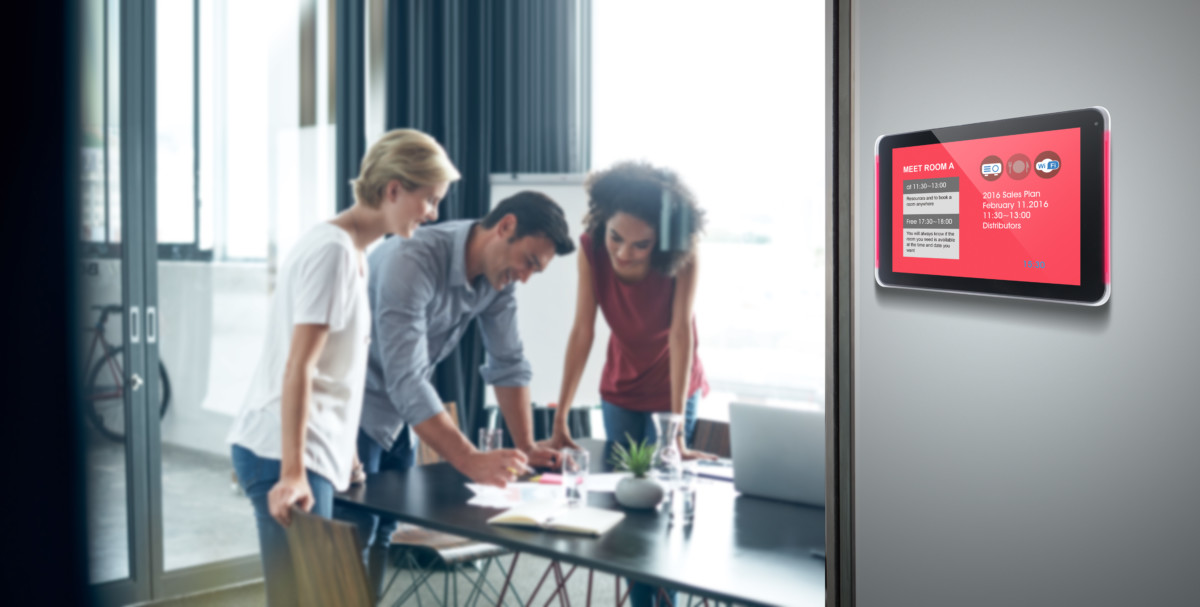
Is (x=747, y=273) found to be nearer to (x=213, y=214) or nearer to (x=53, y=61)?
(x=213, y=214)

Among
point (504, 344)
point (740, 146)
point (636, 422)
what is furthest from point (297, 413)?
point (740, 146)

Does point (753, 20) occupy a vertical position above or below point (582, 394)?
above

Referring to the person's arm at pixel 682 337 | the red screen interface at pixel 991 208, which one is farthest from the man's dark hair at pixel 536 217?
the red screen interface at pixel 991 208

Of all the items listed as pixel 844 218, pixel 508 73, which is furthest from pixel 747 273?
pixel 844 218

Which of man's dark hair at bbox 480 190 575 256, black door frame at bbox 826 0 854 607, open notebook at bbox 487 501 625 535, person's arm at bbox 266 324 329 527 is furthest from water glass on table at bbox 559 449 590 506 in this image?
black door frame at bbox 826 0 854 607

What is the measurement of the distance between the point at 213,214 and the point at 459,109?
42.8 inches

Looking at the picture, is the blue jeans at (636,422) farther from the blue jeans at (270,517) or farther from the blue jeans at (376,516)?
the blue jeans at (270,517)

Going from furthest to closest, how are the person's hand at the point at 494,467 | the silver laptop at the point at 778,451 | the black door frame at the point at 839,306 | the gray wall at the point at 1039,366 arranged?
the person's hand at the point at 494,467, the silver laptop at the point at 778,451, the black door frame at the point at 839,306, the gray wall at the point at 1039,366

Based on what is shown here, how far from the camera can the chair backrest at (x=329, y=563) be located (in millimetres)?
2371

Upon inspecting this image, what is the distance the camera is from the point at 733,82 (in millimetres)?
3328

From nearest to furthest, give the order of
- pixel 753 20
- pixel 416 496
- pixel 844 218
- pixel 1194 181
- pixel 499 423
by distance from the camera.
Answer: pixel 1194 181, pixel 844 218, pixel 416 496, pixel 753 20, pixel 499 423

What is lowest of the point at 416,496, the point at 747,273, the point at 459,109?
the point at 416,496

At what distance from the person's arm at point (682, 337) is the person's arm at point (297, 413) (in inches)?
49.5

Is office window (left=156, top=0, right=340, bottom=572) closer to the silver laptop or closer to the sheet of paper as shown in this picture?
the sheet of paper
